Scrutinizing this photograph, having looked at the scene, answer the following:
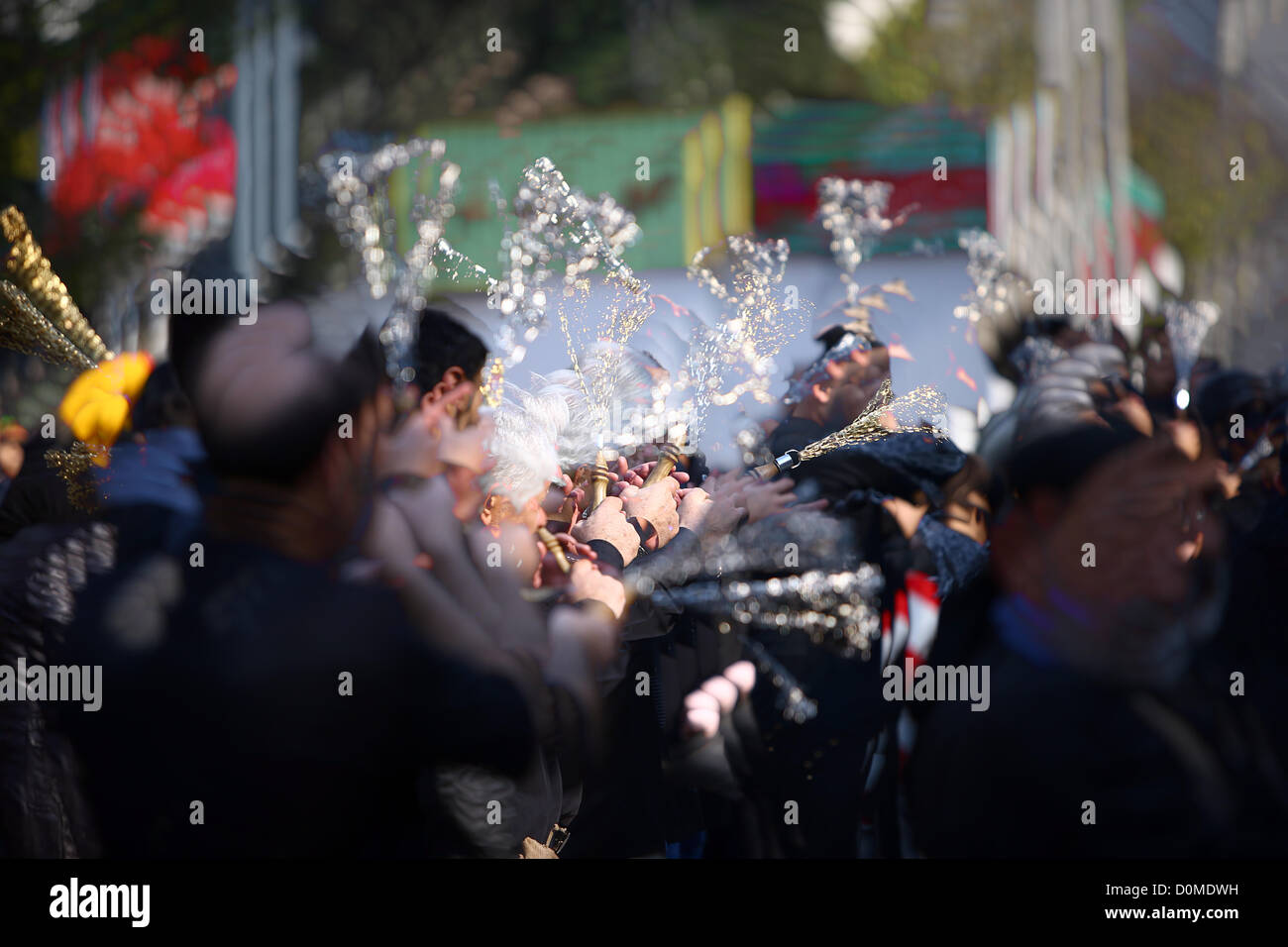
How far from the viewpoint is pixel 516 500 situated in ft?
8.48

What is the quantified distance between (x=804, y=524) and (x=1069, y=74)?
6476 mm

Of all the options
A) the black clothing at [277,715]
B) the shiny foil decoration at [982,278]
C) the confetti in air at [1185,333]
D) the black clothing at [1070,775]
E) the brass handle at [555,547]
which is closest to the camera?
the black clothing at [277,715]

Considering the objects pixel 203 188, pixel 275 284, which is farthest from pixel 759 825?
pixel 203 188

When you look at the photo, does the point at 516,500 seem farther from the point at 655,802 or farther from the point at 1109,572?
the point at 1109,572

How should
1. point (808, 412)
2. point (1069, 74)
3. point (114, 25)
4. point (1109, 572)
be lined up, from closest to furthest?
1. point (1109, 572)
2. point (808, 412)
3. point (114, 25)
4. point (1069, 74)

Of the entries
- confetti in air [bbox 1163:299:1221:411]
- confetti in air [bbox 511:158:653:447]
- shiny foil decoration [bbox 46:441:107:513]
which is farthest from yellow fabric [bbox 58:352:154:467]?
confetti in air [bbox 1163:299:1221:411]

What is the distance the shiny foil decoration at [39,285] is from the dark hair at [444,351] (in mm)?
782

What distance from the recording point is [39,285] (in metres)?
2.71

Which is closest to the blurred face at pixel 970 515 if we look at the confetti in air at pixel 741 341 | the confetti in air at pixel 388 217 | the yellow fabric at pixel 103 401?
the confetti in air at pixel 741 341

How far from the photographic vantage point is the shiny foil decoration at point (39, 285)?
Result: 268 cm

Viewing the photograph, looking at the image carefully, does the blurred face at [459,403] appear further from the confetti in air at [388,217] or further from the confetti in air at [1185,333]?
the confetti in air at [1185,333]

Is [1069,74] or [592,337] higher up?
[1069,74]

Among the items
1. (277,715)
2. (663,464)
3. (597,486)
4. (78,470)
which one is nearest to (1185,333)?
(663,464)

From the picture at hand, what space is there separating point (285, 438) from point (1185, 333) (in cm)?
367
